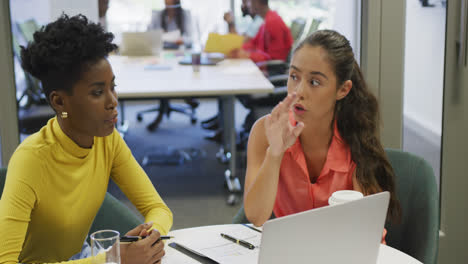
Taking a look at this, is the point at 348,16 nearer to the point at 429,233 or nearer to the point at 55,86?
the point at 429,233

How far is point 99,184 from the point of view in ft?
6.01

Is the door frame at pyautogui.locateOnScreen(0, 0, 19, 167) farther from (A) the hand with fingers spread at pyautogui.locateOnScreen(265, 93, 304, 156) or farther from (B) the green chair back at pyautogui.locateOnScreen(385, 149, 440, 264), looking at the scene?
(B) the green chair back at pyautogui.locateOnScreen(385, 149, 440, 264)

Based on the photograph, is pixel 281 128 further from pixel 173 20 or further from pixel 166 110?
pixel 166 110

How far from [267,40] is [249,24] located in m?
0.14

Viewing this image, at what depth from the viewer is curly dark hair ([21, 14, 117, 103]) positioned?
161 cm

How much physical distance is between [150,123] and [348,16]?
334 centimetres

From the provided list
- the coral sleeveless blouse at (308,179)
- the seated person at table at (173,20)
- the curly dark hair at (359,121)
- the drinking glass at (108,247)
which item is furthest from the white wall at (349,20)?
the drinking glass at (108,247)

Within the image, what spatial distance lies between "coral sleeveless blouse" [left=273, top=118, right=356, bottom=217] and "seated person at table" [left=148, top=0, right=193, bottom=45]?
4.67 feet

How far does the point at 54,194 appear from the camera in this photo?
169 centimetres

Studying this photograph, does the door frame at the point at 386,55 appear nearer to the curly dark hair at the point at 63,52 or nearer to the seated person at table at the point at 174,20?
the seated person at table at the point at 174,20

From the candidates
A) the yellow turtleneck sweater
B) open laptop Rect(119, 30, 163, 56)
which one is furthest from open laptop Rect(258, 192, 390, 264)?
open laptop Rect(119, 30, 163, 56)

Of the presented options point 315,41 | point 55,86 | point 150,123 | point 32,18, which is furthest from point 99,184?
point 150,123

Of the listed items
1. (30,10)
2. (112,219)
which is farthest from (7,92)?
(112,219)

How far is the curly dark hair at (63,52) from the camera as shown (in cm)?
161
